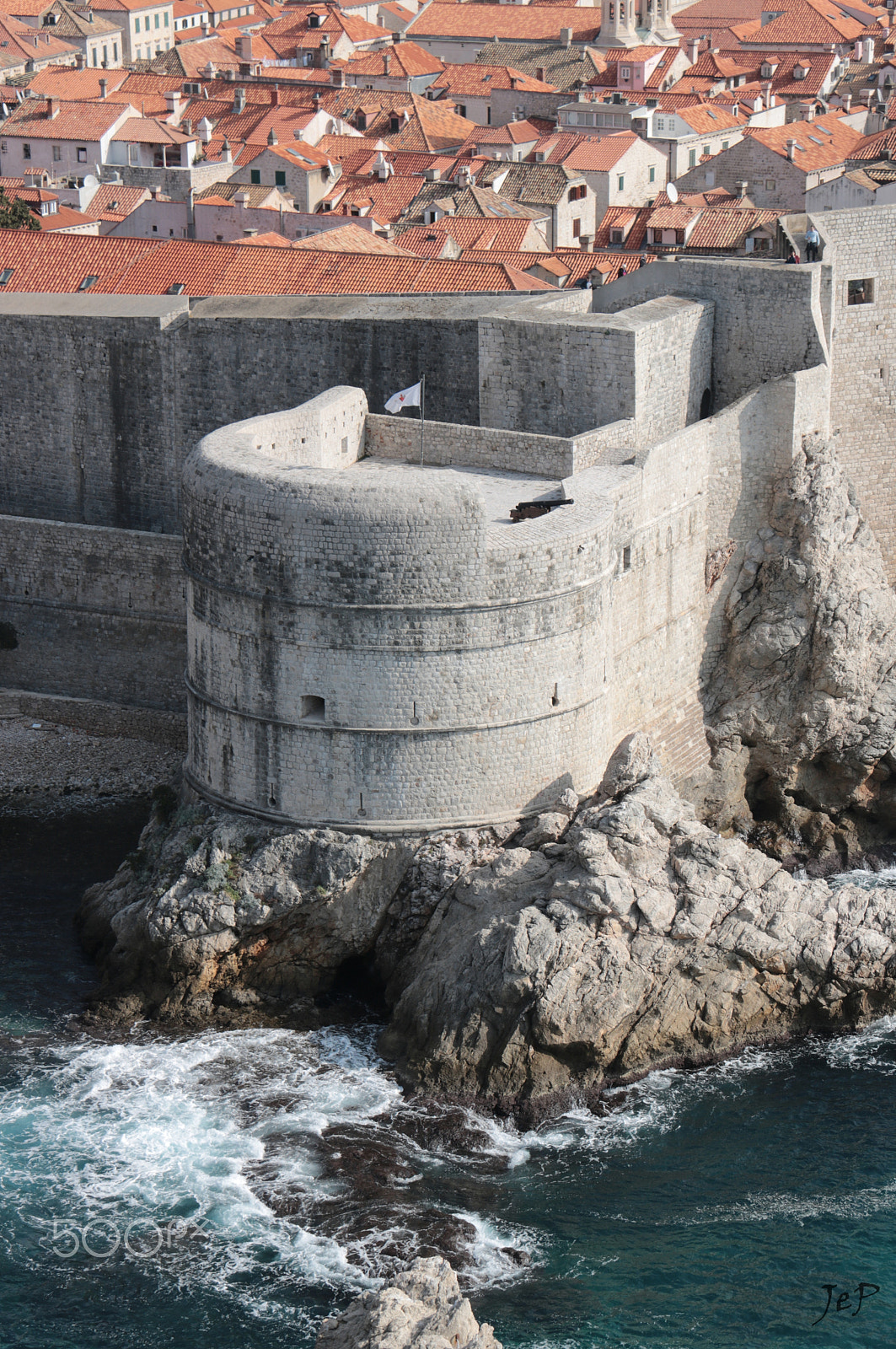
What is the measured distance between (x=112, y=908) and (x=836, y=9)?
78204 mm

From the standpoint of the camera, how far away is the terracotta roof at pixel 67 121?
7375 cm

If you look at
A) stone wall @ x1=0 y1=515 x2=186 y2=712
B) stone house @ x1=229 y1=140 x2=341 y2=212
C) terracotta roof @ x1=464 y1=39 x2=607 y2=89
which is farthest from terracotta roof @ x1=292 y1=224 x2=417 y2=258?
terracotta roof @ x1=464 y1=39 x2=607 y2=89

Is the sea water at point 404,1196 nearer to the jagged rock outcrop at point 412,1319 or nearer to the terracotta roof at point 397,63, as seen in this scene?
the jagged rock outcrop at point 412,1319

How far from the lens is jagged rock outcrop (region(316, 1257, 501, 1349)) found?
73.3 feet

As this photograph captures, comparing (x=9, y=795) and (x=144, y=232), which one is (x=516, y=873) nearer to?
(x=9, y=795)

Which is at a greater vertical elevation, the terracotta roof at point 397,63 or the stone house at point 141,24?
the stone house at point 141,24

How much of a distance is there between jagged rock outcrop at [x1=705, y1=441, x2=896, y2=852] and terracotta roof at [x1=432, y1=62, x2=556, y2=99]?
51300 mm

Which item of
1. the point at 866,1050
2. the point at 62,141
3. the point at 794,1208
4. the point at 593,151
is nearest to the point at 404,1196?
the point at 794,1208

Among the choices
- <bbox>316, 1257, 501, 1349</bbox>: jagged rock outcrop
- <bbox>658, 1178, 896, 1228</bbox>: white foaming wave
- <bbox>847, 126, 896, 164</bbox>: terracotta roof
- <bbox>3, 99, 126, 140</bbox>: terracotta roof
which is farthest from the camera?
A: <bbox>3, 99, 126, 140</bbox>: terracotta roof

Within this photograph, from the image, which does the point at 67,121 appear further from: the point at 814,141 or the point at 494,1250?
the point at 494,1250

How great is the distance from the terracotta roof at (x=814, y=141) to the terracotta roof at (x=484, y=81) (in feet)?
57.0

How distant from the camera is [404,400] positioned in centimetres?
3516

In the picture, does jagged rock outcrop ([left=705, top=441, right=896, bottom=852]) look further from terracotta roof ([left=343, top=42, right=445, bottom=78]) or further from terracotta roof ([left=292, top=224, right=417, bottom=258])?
terracotta roof ([left=343, top=42, right=445, bottom=78])

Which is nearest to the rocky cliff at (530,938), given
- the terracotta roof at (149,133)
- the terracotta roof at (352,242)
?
the terracotta roof at (352,242)
